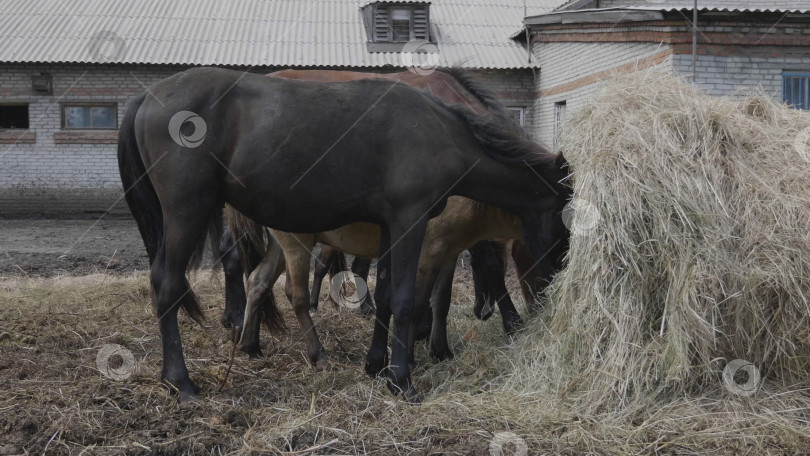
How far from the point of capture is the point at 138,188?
15.4ft

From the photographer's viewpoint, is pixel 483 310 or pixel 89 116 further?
pixel 89 116

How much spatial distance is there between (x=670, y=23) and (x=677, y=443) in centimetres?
1009

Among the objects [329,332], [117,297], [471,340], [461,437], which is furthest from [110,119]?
[461,437]

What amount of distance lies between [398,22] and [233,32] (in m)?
4.05

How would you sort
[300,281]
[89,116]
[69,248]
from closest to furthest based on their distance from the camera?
1. [300,281]
2. [69,248]
3. [89,116]

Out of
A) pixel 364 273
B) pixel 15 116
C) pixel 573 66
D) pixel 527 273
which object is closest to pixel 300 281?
pixel 527 273

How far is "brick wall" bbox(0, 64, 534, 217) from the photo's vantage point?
710 inches

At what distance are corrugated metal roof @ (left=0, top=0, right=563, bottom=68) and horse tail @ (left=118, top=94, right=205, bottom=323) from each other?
13223 mm

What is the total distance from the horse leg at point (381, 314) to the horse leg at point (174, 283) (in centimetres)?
106

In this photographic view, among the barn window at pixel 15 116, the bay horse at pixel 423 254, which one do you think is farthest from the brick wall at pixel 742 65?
the barn window at pixel 15 116

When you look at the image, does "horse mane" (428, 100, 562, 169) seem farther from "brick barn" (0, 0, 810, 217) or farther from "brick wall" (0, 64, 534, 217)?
"brick wall" (0, 64, 534, 217)

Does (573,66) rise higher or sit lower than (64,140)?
higher

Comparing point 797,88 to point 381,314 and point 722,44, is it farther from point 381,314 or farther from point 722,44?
point 381,314

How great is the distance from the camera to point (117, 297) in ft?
23.4
